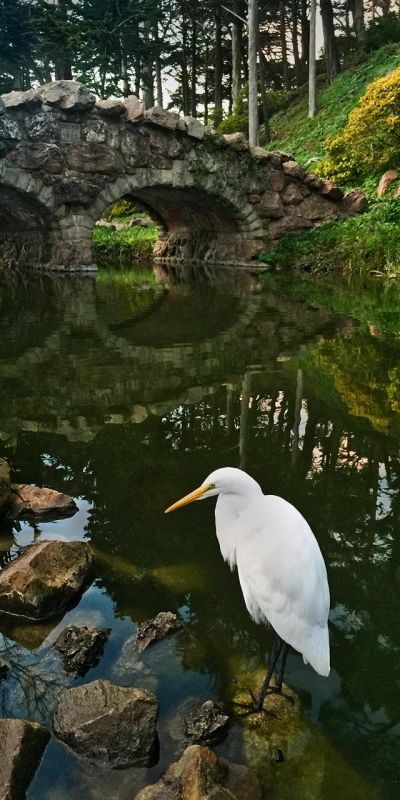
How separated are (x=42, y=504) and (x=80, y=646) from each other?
1293 mm

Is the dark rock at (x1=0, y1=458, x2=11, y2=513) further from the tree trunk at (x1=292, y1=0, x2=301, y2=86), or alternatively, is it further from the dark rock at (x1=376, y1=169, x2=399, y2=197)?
the tree trunk at (x1=292, y1=0, x2=301, y2=86)

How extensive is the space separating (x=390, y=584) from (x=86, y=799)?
168cm

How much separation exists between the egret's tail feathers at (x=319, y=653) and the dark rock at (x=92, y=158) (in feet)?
55.1

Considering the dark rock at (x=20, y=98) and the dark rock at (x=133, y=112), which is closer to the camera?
the dark rock at (x=20, y=98)

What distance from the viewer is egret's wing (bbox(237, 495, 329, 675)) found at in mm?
2178

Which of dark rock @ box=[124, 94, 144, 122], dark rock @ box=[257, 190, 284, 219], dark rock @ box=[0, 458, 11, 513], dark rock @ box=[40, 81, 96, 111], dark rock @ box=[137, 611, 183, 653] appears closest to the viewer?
dark rock @ box=[137, 611, 183, 653]

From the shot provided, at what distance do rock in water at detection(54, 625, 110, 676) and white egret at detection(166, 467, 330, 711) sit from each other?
668mm

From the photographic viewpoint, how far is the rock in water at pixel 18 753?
6.20 feet

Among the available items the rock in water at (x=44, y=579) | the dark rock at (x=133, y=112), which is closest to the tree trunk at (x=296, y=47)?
the dark rock at (x=133, y=112)

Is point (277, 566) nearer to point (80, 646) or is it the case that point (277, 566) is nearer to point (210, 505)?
point (80, 646)

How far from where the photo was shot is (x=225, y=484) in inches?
94.3

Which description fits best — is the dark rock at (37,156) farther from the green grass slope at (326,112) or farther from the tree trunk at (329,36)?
the tree trunk at (329,36)

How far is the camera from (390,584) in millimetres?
2988

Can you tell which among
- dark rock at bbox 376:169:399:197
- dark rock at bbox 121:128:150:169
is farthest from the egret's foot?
dark rock at bbox 376:169:399:197
